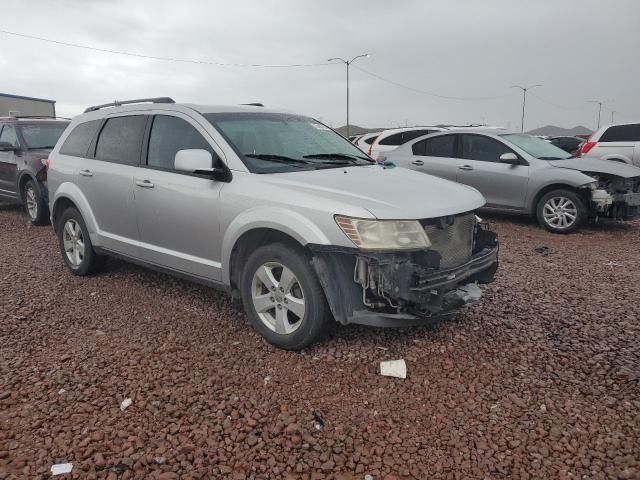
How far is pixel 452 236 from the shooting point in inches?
144

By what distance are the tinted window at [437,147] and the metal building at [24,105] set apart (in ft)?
112

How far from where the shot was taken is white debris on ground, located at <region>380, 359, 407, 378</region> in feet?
11.2

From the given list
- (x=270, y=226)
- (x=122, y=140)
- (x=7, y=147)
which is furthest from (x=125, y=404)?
(x=7, y=147)

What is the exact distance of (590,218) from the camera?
7.84 metres

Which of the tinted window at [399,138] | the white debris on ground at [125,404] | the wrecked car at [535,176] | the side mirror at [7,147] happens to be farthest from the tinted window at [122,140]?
the tinted window at [399,138]

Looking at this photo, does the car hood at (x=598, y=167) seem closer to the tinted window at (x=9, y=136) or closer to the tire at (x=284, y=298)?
the tire at (x=284, y=298)

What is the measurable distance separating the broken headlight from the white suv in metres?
10.9

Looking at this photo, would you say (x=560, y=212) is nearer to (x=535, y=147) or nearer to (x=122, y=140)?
(x=535, y=147)

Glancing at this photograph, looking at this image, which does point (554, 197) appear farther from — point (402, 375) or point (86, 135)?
point (86, 135)

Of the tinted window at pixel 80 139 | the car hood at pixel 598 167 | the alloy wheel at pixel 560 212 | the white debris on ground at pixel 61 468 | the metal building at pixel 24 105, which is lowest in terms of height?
the white debris on ground at pixel 61 468

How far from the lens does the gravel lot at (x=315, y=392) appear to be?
8.44ft

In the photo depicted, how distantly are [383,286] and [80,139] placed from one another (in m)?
4.03

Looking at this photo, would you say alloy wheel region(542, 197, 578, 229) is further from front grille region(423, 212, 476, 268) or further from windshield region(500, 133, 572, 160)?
front grille region(423, 212, 476, 268)

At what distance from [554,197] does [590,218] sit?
2.01 feet
